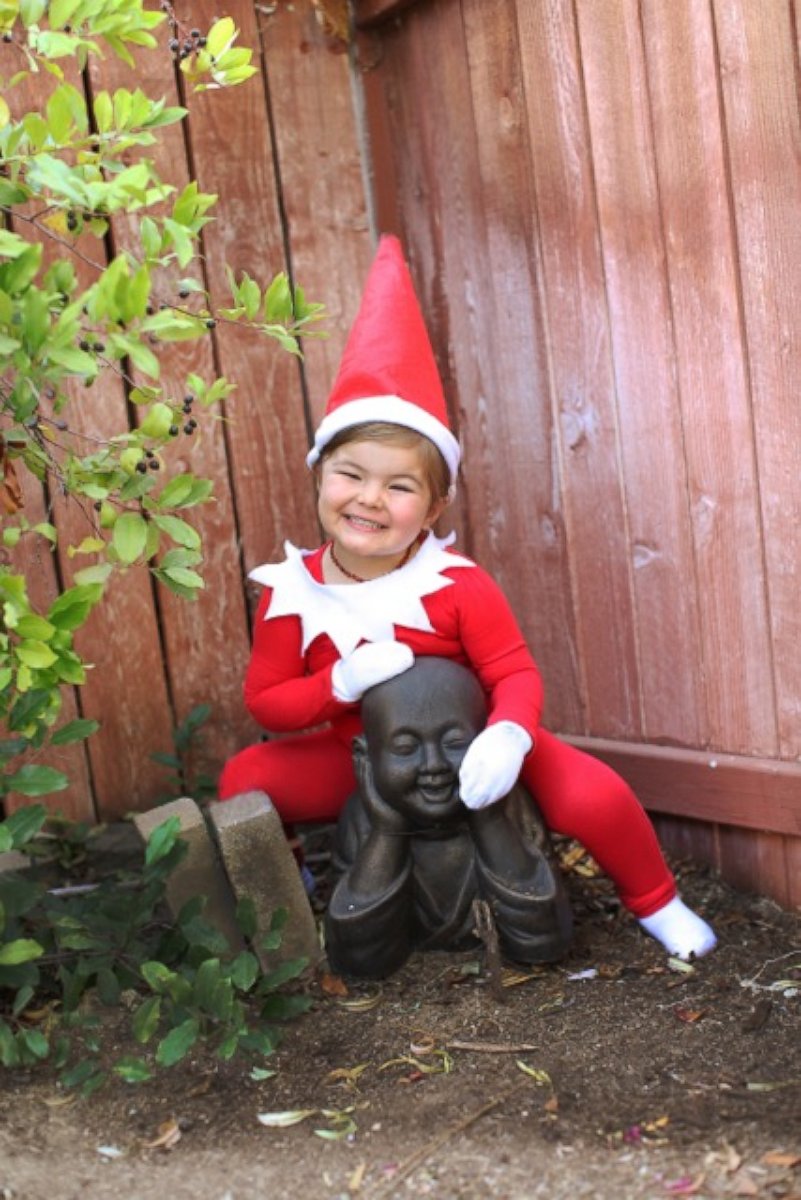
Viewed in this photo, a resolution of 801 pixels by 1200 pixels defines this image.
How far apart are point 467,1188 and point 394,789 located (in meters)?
0.82

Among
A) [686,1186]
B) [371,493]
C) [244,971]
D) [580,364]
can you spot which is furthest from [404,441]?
[686,1186]

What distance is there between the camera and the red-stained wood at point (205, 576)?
3.57 m

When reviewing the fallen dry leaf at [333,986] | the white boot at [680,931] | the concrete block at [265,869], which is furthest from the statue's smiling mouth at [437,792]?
the white boot at [680,931]

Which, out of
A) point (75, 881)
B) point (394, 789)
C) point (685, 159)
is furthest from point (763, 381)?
point (75, 881)

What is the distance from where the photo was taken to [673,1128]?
7.38 ft

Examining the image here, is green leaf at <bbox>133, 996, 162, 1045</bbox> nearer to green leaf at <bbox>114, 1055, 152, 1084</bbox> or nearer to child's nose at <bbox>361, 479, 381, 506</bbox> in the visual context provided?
green leaf at <bbox>114, 1055, 152, 1084</bbox>

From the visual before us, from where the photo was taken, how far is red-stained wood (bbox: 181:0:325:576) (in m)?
3.61

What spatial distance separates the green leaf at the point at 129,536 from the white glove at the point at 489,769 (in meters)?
0.73

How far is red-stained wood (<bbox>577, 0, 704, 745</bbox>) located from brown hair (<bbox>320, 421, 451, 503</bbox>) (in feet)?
1.60

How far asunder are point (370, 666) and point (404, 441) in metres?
0.46

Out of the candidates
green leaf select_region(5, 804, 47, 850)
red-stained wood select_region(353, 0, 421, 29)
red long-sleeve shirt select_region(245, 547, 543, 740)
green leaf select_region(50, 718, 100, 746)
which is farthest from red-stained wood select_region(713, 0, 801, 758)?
green leaf select_region(5, 804, 47, 850)

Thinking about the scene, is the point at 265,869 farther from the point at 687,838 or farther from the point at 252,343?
the point at 252,343

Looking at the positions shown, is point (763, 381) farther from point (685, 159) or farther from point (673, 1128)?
point (673, 1128)

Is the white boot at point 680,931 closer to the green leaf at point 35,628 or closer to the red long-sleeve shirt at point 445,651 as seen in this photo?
the red long-sleeve shirt at point 445,651
